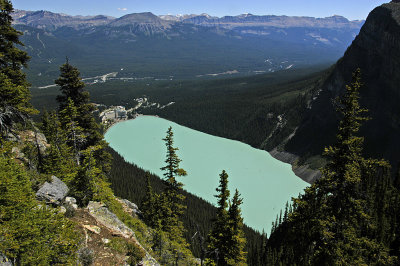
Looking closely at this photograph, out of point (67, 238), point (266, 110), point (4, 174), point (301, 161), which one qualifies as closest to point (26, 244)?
point (67, 238)

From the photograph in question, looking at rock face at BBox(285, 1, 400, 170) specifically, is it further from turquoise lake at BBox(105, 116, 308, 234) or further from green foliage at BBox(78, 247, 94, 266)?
green foliage at BBox(78, 247, 94, 266)

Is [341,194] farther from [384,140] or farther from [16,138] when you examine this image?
[384,140]

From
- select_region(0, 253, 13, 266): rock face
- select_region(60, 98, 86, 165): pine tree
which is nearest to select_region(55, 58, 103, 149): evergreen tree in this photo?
select_region(60, 98, 86, 165): pine tree

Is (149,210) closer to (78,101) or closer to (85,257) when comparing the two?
(78,101)

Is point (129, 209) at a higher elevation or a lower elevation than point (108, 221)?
lower

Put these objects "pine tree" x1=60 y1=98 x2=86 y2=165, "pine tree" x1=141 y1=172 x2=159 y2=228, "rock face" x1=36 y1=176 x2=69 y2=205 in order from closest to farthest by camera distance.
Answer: "rock face" x1=36 y1=176 x2=69 y2=205
"pine tree" x1=60 y1=98 x2=86 y2=165
"pine tree" x1=141 y1=172 x2=159 y2=228

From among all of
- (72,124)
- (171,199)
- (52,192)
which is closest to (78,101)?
(72,124)
